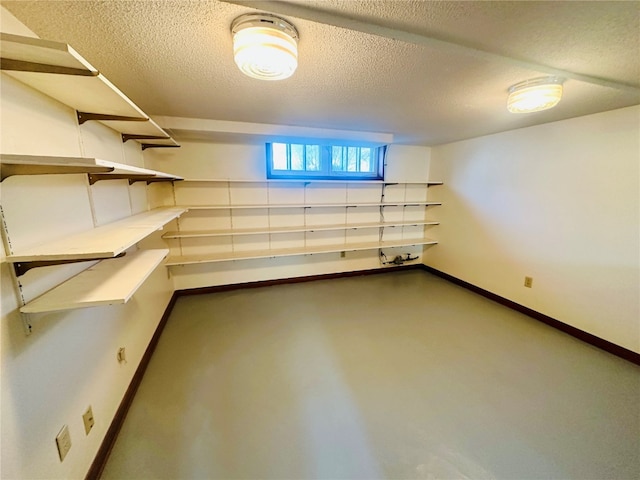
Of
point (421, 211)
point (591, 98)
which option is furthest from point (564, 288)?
point (421, 211)

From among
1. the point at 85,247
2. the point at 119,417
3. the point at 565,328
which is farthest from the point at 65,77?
the point at 565,328

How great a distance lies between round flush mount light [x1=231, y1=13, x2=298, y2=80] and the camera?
0.95m

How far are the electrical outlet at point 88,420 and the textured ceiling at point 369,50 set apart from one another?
1655 millimetres

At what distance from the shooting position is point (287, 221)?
3398 millimetres

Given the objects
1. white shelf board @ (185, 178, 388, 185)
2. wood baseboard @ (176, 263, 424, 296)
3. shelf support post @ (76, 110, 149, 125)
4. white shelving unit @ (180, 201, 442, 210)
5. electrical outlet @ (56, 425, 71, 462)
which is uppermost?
shelf support post @ (76, 110, 149, 125)

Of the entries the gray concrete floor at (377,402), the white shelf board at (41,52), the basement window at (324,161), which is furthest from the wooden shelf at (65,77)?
the basement window at (324,161)

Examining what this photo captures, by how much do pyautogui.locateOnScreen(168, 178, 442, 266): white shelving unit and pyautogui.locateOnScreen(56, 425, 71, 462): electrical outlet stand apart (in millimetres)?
1864

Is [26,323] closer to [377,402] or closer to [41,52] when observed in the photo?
[41,52]

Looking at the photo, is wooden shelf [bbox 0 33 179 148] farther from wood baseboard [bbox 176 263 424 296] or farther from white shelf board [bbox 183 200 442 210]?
wood baseboard [bbox 176 263 424 296]

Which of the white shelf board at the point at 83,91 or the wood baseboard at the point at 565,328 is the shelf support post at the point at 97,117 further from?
the wood baseboard at the point at 565,328

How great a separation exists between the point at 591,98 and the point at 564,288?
1659mm

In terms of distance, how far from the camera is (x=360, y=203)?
349cm

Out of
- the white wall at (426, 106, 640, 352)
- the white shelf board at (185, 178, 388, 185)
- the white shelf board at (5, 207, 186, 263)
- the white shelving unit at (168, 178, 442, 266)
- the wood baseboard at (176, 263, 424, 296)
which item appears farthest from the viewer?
the wood baseboard at (176, 263, 424, 296)

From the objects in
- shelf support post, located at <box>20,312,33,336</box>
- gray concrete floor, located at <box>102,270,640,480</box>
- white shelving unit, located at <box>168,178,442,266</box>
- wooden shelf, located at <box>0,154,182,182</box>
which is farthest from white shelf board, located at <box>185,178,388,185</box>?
shelf support post, located at <box>20,312,33,336</box>
